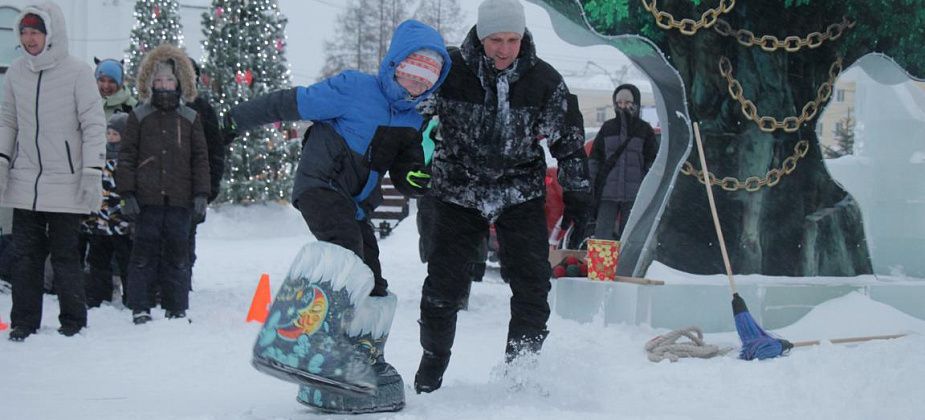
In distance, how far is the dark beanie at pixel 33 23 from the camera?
637 cm

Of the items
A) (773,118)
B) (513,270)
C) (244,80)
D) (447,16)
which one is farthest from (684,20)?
(447,16)

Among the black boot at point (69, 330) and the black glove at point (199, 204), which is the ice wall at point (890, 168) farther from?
the black boot at point (69, 330)

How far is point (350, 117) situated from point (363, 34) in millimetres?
43945

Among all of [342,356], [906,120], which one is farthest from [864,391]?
[906,120]

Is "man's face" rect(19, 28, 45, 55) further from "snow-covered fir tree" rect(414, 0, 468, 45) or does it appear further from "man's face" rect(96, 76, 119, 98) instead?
"snow-covered fir tree" rect(414, 0, 468, 45)

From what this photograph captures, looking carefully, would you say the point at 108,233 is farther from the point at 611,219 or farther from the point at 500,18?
the point at 500,18

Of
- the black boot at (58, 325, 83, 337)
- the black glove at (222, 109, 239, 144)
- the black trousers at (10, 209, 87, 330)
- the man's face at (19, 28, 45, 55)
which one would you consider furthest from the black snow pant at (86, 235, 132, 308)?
the black glove at (222, 109, 239, 144)

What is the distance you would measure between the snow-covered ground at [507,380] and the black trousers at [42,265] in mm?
158

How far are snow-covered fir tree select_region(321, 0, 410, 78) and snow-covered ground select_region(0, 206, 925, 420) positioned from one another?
40137mm

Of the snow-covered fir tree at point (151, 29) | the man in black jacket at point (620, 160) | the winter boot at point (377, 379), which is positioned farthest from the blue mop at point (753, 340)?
the snow-covered fir tree at point (151, 29)

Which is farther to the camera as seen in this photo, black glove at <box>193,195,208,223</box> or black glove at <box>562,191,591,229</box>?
black glove at <box>193,195,208,223</box>

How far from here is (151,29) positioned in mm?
22406

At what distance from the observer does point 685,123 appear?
22.7ft

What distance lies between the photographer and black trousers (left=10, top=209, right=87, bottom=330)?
246 inches
